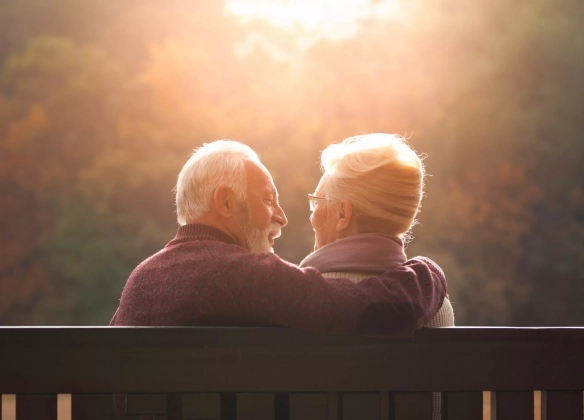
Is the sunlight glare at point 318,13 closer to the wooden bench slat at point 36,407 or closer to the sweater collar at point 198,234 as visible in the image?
the sweater collar at point 198,234

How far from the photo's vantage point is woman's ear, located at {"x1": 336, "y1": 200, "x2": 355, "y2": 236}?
125cm

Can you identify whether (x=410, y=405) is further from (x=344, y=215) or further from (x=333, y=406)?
(x=344, y=215)

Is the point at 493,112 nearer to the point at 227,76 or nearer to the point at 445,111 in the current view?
the point at 445,111

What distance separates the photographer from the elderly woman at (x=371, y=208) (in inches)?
46.9

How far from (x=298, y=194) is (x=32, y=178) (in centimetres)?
317

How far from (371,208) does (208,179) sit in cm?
33

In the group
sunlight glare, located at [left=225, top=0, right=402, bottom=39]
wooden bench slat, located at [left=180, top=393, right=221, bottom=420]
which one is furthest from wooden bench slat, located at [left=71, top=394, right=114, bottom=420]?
sunlight glare, located at [left=225, top=0, right=402, bottom=39]

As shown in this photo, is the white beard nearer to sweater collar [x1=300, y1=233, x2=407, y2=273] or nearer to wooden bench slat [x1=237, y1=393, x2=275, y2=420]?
sweater collar [x1=300, y1=233, x2=407, y2=273]

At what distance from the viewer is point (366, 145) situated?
125cm

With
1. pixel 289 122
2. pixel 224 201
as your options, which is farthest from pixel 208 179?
pixel 289 122

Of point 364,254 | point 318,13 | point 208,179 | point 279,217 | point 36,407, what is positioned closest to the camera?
point 36,407

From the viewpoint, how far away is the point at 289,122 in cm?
826

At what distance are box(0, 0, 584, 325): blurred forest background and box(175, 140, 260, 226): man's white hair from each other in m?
6.59

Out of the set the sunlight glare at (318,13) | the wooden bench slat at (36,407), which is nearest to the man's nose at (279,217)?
the wooden bench slat at (36,407)
